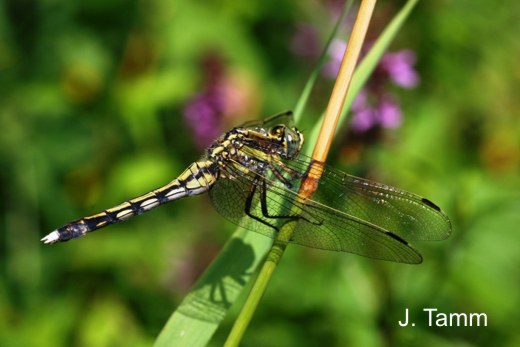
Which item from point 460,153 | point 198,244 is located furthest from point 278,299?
point 460,153

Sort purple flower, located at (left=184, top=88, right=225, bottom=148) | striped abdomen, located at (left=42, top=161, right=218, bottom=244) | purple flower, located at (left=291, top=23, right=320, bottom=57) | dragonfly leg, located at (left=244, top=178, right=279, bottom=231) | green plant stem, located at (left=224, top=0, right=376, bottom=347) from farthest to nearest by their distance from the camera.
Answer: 1. purple flower, located at (left=291, top=23, right=320, bottom=57)
2. purple flower, located at (left=184, top=88, right=225, bottom=148)
3. striped abdomen, located at (left=42, top=161, right=218, bottom=244)
4. dragonfly leg, located at (left=244, top=178, right=279, bottom=231)
5. green plant stem, located at (left=224, top=0, right=376, bottom=347)

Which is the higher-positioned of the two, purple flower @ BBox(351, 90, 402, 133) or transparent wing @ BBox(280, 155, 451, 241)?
purple flower @ BBox(351, 90, 402, 133)

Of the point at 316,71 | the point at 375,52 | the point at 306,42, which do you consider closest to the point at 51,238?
the point at 316,71

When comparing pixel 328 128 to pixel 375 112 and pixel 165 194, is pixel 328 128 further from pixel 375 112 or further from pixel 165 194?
pixel 375 112

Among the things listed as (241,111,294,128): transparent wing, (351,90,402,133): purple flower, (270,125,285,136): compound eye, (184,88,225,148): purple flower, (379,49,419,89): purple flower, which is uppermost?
(184,88,225,148): purple flower

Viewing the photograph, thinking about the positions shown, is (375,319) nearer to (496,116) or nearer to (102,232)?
(102,232)

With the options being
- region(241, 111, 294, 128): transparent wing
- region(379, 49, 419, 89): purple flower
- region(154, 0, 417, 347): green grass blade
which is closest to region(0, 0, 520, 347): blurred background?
region(379, 49, 419, 89): purple flower

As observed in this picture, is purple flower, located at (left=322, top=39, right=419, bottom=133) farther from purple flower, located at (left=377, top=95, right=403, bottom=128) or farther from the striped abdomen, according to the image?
the striped abdomen

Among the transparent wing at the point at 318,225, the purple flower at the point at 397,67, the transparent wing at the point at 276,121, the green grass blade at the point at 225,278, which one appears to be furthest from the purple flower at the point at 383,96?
the green grass blade at the point at 225,278
